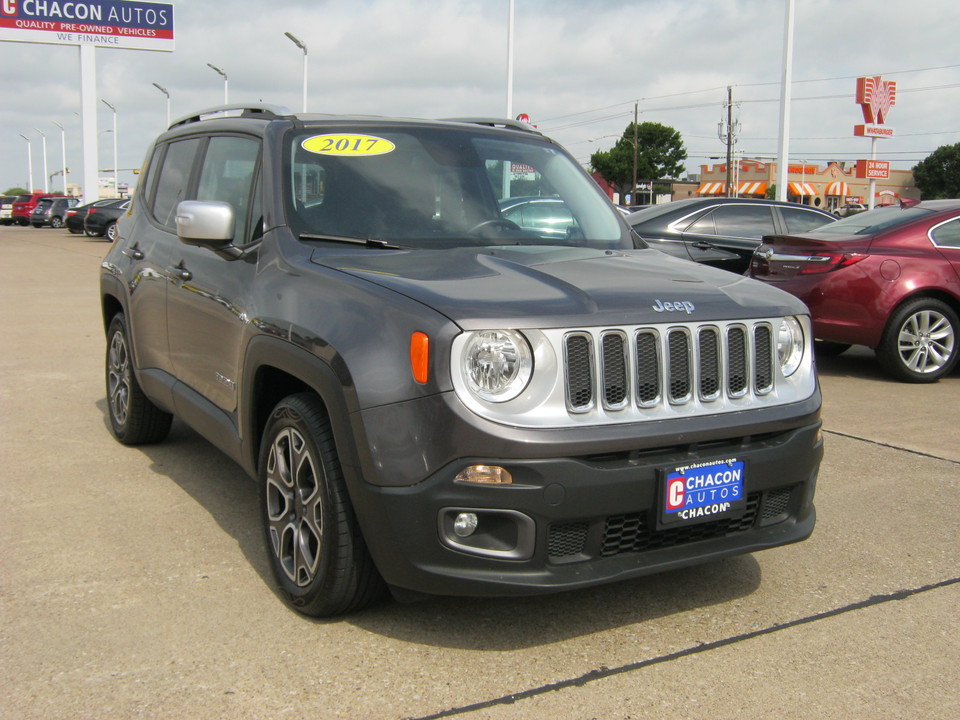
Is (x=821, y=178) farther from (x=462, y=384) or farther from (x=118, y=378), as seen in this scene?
(x=462, y=384)

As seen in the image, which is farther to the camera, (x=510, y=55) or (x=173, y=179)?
(x=510, y=55)

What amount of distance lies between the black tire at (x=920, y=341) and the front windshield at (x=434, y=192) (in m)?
4.32

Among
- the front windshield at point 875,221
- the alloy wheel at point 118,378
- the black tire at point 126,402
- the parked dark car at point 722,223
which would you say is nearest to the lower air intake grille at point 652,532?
the black tire at point 126,402

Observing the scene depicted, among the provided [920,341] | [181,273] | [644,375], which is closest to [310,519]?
[644,375]

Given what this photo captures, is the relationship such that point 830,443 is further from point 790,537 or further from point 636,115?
point 636,115

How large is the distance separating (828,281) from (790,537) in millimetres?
5249

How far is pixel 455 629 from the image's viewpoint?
3.43 meters

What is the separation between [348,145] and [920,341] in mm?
5762

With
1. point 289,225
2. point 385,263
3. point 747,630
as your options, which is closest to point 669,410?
point 747,630

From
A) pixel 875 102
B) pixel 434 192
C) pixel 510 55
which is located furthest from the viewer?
pixel 875 102

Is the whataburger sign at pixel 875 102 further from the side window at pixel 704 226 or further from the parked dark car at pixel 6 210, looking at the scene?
the parked dark car at pixel 6 210

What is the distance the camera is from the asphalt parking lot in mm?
2947

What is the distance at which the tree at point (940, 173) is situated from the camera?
9231cm

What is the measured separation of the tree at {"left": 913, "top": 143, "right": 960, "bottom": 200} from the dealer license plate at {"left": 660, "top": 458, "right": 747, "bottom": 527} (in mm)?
97507
